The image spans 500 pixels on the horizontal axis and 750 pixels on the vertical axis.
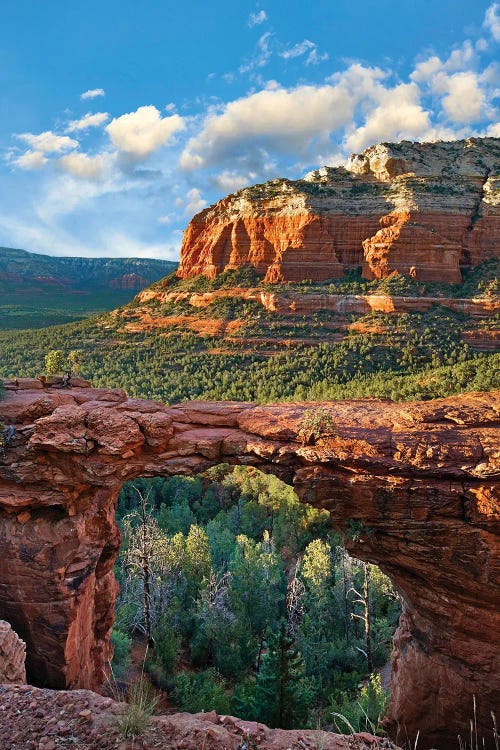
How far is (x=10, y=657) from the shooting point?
26.4ft

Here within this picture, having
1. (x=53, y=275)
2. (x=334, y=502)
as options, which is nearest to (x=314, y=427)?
(x=334, y=502)

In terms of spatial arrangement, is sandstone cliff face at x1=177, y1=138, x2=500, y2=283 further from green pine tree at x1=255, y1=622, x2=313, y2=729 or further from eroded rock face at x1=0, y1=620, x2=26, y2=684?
eroded rock face at x1=0, y1=620, x2=26, y2=684

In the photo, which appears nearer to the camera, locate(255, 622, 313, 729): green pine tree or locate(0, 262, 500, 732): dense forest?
locate(255, 622, 313, 729): green pine tree

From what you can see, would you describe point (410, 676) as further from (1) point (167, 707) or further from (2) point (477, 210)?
(2) point (477, 210)

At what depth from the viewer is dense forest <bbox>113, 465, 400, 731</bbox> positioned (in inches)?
475

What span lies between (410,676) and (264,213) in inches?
2579

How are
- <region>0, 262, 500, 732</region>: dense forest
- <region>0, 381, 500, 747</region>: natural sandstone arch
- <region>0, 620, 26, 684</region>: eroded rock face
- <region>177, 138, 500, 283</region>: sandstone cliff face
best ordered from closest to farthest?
<region>0, 620, 26, 684</region>: eroded rock face, <region>0, 381, 500, 747</region>: natural sandstone arch, <region>0, 262, 500, 732</region>: dense forest, <region>177, 138, 500, 283</region>: sandstone cliff face

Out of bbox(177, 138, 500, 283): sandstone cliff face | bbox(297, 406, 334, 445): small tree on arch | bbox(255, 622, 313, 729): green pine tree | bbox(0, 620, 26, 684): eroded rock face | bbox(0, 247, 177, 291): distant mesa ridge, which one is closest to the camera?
bbox(0, 620, 26, 684): eroded rock face

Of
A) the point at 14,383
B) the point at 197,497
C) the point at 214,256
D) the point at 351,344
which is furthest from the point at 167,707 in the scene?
the point at 214,256

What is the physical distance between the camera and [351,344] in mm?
48062

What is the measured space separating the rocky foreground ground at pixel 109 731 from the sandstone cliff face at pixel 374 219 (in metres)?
59.3

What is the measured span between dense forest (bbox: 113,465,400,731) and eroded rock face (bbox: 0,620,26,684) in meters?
5.85

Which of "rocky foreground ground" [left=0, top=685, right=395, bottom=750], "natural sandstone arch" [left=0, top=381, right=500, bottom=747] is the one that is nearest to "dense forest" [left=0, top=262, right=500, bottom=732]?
"natural sandstone arch" [left=0, top=381, right=500, bottom=747]

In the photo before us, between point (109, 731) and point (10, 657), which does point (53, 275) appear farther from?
point (109, 731)
